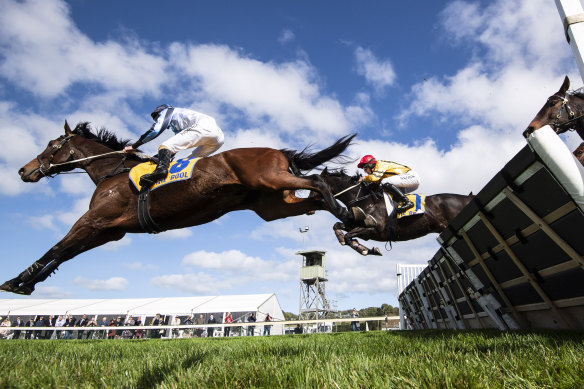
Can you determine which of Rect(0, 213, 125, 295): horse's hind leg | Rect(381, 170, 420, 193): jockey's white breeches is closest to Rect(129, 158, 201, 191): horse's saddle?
Rect(0, 213, 125, 295): horse's hind leg

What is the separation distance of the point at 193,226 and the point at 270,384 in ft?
11.8

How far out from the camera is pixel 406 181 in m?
7.29

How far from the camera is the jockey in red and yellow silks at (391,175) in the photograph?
6.83m

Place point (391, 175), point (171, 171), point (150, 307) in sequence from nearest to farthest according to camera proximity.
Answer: point (171, 171), point (391, 175), point (150, 307)

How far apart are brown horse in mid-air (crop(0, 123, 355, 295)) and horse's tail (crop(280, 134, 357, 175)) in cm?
1

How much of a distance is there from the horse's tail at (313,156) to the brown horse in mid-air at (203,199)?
14 millimetres

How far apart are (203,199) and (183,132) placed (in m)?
1.09

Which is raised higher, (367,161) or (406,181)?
(367,161)

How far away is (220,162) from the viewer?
15.1ft

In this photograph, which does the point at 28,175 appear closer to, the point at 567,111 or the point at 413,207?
the point at 413,207

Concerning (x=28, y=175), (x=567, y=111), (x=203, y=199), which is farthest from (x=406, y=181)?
(x=28, y=175)

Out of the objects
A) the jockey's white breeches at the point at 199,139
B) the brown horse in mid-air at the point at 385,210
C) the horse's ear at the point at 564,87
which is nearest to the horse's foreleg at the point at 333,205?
the jockey's white breeches at the point at 199,139

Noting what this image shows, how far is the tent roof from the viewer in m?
24.8

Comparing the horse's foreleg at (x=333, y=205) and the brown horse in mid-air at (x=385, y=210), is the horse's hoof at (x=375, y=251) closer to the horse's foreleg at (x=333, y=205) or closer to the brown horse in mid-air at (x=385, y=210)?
the horse's foreleg at (x=333, y=205)
